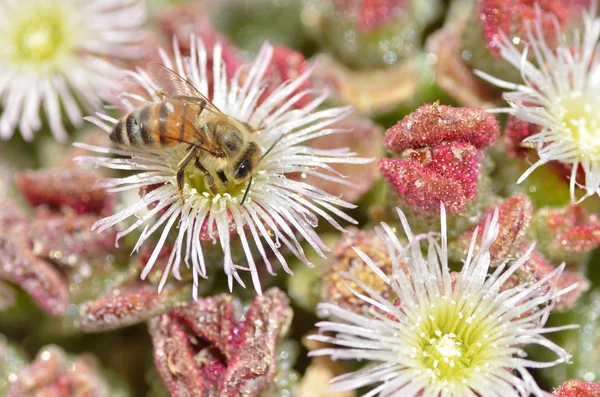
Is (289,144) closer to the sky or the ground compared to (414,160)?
closer to the ground

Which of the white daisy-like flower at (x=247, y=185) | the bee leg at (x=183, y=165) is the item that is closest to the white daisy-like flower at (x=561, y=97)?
the white daisy-like flower at (x=247, y=185)

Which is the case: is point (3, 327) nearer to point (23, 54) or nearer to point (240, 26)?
point (23, 54)

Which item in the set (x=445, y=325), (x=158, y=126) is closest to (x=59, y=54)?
(x=158, y=126)

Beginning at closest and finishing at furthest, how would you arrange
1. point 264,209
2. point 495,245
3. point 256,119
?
point 495,245 < point 264,209 < point 256,119

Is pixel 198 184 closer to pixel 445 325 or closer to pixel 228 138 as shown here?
pixel 228 138

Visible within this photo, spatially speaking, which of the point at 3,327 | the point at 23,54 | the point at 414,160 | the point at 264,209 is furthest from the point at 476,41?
the point at 3,327
